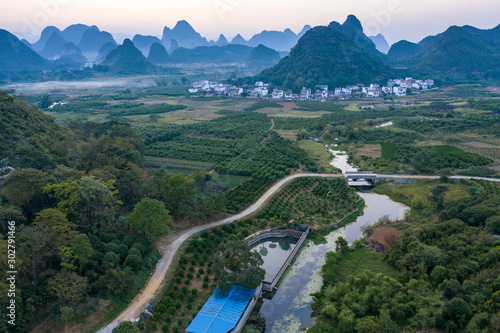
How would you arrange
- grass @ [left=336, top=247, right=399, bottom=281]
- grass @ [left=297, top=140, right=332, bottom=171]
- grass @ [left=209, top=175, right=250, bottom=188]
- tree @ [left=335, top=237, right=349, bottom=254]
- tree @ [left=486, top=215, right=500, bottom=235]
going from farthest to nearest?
grass @ [left=297, top=140, right=332, bottom=171] < grass @ [left=209, top=175, right=250, bottom=188] < tree @ [left=335, top=237, right=349, bottom=254] < grass @ [left=336, top=247, right=399, bottom=281] < tree @ [left=486, top=215, right=500, bottom=235]

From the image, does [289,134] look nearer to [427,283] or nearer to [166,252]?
[166,252]

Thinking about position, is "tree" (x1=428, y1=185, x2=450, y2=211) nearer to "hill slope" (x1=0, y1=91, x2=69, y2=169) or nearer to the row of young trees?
the row of young trees

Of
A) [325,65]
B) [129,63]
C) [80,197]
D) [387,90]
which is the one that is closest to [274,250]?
[80,197]

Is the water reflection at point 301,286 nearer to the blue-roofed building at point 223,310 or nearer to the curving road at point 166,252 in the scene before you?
the blue-roofed building at point 223,310

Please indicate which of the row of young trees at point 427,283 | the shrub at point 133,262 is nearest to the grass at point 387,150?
the row of young trees at point 427,283

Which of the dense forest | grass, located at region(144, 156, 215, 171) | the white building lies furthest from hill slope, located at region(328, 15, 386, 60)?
the dense forest

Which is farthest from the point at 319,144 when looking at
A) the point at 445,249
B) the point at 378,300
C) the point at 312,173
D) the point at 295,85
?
the point at 295,85
